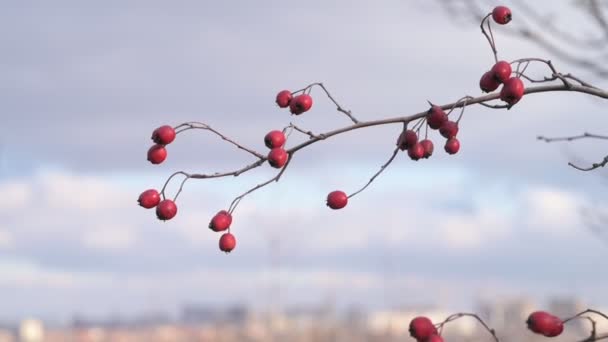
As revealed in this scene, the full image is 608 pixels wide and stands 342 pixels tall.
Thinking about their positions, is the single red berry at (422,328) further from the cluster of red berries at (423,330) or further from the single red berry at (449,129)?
the single red berry at (449,129)

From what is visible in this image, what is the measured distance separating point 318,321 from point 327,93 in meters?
39.8

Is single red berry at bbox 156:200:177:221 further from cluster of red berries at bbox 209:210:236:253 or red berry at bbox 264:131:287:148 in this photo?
red berry at bbox 264:131:287:148

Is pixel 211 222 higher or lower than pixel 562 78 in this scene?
lower

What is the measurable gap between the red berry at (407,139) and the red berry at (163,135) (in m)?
0.63

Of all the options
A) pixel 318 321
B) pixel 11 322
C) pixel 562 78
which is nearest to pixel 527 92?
pixel 562 78

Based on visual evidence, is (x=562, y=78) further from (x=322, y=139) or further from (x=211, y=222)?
(x=211, y=222)

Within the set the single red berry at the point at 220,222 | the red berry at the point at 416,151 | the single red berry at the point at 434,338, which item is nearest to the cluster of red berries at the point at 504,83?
the red berry at the point at 416,151

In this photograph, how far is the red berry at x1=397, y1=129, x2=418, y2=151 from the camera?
Answer: 2936mm

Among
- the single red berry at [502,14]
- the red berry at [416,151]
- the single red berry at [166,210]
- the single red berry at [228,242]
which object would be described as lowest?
the single red berry at [228,242]

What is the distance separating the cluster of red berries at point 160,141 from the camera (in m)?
2.93

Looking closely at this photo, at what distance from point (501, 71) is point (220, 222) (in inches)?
34.2

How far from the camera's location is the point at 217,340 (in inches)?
1838

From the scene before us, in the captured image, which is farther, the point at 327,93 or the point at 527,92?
the point at 327,93

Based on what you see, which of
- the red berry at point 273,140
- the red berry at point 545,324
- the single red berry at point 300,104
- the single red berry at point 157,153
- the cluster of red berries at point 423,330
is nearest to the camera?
the red berry at point 545,324
